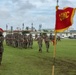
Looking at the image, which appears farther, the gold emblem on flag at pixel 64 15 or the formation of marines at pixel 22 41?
the formation of marines at pixel 22 41

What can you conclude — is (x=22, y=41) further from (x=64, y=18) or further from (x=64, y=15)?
(x=64, y=18)

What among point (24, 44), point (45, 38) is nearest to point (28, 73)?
point (45, 38)

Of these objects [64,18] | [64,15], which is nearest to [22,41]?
[64,15]

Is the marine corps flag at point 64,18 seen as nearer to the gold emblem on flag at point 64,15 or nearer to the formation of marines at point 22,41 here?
the gold emblem on flag at point 64,15

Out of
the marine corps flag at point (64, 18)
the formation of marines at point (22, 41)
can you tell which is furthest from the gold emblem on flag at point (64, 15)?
the formation of marines at point (22, 41)

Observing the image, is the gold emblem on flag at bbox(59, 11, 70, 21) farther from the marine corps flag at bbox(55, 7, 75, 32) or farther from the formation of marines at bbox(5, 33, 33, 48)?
the formation of marines at bbox(5, 33, 33, 48)

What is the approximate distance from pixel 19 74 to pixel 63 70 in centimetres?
301

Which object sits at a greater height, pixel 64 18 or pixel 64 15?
pixel 64 15

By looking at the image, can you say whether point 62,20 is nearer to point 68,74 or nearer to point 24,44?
point 68,74

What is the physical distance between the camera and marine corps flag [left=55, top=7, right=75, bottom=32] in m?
14.5

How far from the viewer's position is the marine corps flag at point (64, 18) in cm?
1454

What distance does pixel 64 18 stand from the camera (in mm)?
14578

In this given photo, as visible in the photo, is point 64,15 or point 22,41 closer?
point 64,15

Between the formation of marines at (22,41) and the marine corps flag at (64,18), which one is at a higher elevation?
the marine corps flag at (64,18)
